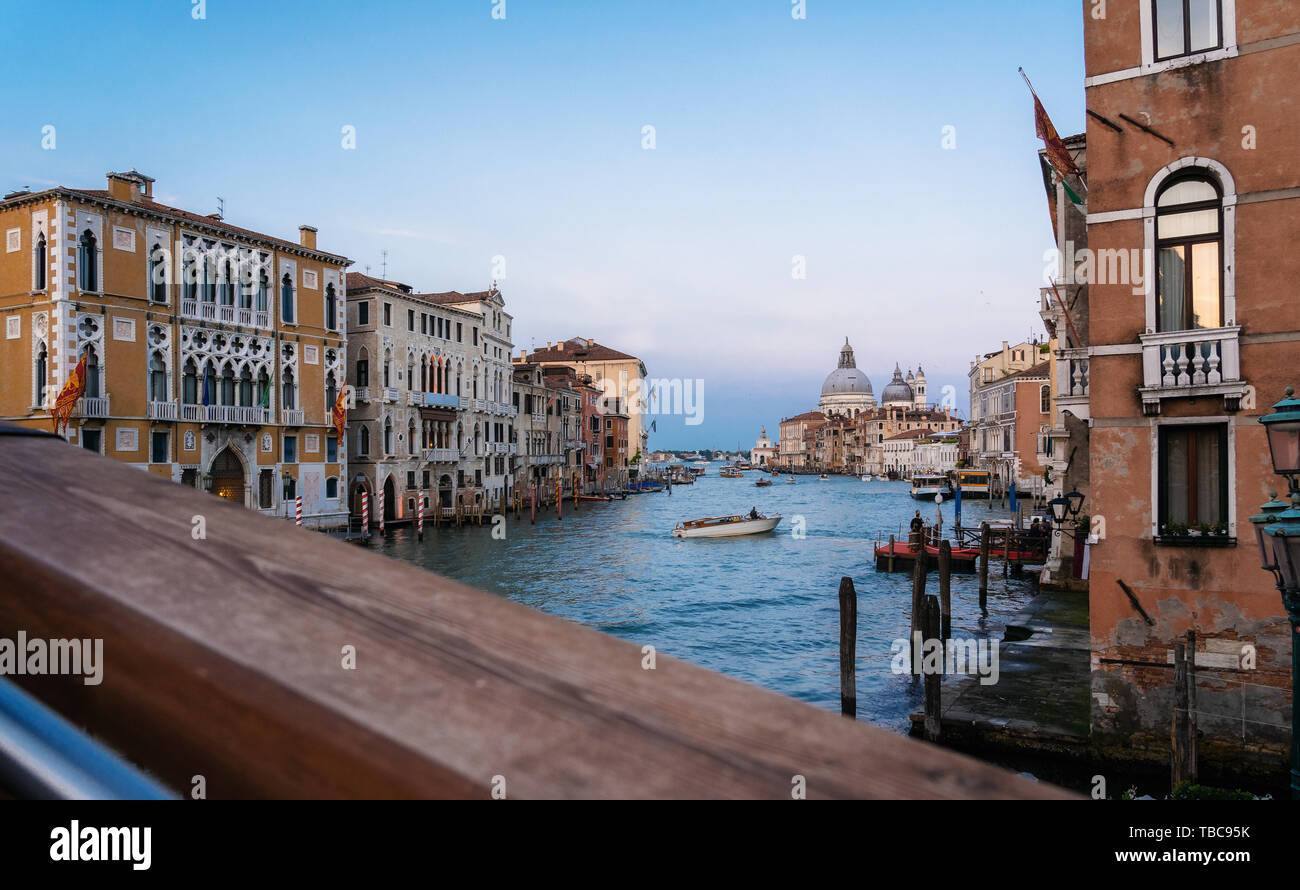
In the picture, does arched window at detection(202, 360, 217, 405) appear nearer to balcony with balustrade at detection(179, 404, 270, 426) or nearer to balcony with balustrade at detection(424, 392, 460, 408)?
balcony with balustrade at detection(179, 404, 270, 426)

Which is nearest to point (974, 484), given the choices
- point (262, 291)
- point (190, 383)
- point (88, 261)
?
point (262, 291)

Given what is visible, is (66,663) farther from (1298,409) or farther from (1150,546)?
(1150,546)

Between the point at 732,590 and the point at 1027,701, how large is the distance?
42.5ft

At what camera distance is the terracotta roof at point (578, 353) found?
6925 cm

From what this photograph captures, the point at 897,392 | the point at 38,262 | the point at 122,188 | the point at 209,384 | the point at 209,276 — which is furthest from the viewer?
the point at 897,392

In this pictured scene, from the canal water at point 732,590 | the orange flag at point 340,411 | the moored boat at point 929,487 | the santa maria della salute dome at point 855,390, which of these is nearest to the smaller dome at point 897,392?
the santa maria della salute dome at point 855,390

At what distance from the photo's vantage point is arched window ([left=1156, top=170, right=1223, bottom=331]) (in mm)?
7320

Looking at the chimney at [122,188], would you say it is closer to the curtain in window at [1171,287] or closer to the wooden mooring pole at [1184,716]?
the curtain in window at [1171,287]

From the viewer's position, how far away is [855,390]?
14588 cm

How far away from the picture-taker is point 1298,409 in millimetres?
4703

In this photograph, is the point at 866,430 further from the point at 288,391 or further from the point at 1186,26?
the point at 1186,26

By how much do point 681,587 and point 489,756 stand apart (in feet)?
74.1
